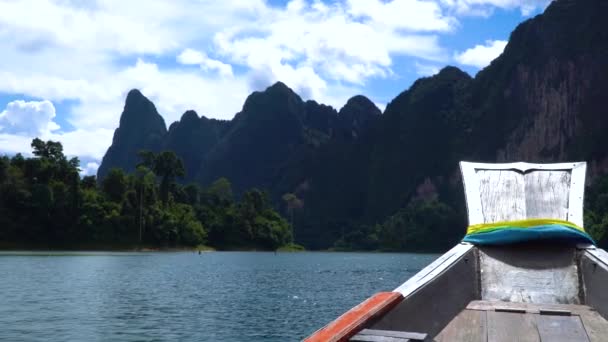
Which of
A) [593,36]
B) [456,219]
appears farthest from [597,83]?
[456,219]

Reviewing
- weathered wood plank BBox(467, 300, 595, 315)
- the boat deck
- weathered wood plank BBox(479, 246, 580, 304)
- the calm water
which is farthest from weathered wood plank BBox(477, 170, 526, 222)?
the calm water

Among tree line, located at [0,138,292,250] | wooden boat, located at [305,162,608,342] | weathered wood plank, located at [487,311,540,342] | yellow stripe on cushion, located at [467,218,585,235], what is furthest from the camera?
tree line, located at [0,138,292,250]

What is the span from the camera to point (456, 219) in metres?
178

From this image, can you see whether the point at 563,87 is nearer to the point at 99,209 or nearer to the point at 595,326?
the point at 99,209

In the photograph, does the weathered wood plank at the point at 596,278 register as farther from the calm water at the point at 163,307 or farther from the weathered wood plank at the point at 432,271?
the calm water at the point at 163,307

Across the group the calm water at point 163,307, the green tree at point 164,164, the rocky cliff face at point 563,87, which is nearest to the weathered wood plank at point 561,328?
the calm water at point 163,307

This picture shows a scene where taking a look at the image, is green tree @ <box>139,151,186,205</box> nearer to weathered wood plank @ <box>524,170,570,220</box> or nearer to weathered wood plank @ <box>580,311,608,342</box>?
weathered wood plank @ <box>524,170,570,220</box>

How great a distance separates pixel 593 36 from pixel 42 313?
180 metres

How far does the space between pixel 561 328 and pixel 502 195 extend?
3.01 meters

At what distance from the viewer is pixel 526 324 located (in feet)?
19.3

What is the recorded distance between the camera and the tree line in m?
109

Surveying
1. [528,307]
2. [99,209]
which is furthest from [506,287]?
[99,209]

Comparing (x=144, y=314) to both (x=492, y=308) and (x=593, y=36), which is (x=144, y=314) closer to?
(x=492, y=308)

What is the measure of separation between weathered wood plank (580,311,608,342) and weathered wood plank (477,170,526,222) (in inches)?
81.1
